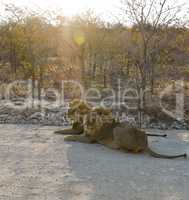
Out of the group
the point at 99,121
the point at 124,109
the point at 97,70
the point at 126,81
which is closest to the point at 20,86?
the point at 97,70

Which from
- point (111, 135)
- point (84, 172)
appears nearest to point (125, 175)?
A: point (84, 172)

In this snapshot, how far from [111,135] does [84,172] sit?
1.95m

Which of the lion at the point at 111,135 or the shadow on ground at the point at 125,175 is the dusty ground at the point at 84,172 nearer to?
the shadow on ground at the point at 125,175

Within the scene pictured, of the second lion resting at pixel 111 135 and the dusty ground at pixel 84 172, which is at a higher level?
the second lion resting at pixel 111 135

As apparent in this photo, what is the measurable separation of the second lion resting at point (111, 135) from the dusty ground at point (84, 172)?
0.20m

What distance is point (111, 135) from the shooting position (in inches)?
263

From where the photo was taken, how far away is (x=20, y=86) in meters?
12.8

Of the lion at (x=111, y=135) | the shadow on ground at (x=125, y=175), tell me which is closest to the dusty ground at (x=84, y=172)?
the shadow on ground at (x=125, y=175)

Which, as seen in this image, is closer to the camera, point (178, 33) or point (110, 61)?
point (178, 33)

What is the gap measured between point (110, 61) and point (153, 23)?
351 centimetres

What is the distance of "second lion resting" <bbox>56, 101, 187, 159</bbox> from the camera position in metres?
6.05

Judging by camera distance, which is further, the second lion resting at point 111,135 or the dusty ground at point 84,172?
the second lion resting at point 111,135

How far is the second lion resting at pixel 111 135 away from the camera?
238 inches

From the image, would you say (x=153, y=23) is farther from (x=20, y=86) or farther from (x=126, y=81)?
(x=20, y=86)
